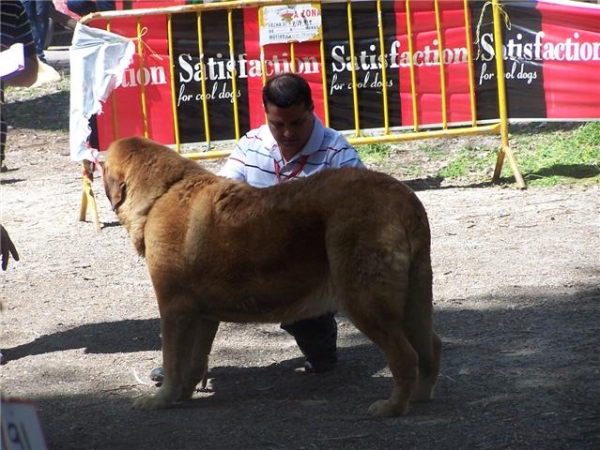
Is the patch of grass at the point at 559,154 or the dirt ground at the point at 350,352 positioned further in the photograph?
the patch of grass at the point at 559,154

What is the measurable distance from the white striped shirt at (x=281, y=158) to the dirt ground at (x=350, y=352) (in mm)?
1057

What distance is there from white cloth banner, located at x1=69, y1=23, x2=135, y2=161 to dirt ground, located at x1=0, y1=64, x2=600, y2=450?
2.95 ft

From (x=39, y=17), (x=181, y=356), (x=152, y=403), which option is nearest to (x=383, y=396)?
(x=181, y=356)

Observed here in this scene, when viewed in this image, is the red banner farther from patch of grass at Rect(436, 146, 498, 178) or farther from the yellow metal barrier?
patch of grass at Rect(436, 146, 498, 178)

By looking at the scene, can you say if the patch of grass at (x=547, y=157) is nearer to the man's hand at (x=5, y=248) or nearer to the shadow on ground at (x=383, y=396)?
the shadow on ground at (x=383, y=396)

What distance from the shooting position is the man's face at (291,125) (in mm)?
5055

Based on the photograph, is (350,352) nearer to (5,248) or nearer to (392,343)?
(392,343)

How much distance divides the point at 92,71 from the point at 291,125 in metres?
4.44

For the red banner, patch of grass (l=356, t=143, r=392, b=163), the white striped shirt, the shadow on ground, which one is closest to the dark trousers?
patch of grass (l=356, t=143, r=392, b=163)

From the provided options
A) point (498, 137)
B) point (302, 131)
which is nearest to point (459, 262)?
point (302, 131)

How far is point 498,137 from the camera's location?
440 inches

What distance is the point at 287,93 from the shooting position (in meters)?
5.00

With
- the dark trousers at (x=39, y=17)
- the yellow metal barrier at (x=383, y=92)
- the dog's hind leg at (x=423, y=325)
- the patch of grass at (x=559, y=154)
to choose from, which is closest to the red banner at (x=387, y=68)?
the yellow metal barrier at (x=383, y=92)

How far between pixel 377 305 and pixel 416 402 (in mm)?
615
